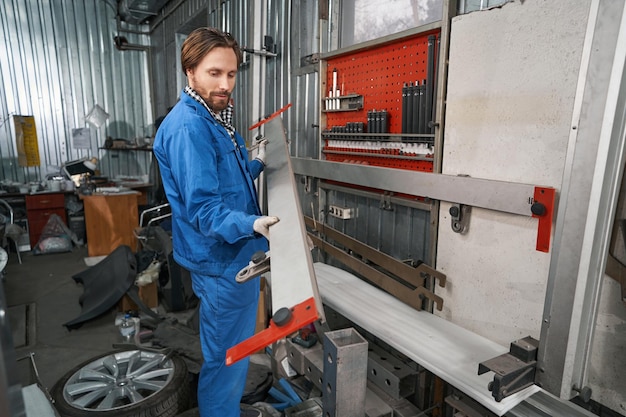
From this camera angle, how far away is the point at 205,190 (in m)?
1.28

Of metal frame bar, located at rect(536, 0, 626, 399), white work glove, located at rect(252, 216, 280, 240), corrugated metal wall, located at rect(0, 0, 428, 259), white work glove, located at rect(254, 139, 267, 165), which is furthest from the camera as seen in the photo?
corrugated metal wall, located at rect(0, 0, 428, 259)

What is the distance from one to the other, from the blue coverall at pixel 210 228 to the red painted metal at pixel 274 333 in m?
0.59

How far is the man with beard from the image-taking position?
1.33 m

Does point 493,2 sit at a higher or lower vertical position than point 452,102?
higher

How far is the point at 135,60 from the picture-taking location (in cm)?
588

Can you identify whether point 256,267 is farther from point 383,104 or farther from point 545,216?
point 383,104

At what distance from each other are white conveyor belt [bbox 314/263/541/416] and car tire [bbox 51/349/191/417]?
877 mm

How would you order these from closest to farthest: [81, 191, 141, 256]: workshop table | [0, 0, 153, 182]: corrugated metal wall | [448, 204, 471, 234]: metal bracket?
[448, 204, 471, 234]: metal bracket < [81, 191, 141, 256]: workshop table < [0, 0, 153, 182]: corrugated metal wall

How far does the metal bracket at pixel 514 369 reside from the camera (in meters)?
1.16

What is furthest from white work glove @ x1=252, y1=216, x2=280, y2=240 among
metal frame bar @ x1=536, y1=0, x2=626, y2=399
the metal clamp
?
metal frame bar @ x1=536, y1=0, x2=626, y2=399

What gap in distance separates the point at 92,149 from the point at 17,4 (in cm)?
201

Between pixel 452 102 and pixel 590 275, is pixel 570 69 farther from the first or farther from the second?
pixel 590 275

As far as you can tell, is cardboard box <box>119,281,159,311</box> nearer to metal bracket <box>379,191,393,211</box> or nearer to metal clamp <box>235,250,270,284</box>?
metal bracket <box>379,191,393,211</box>

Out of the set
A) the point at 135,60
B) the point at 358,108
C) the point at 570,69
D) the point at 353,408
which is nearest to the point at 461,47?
the point at 570,69
